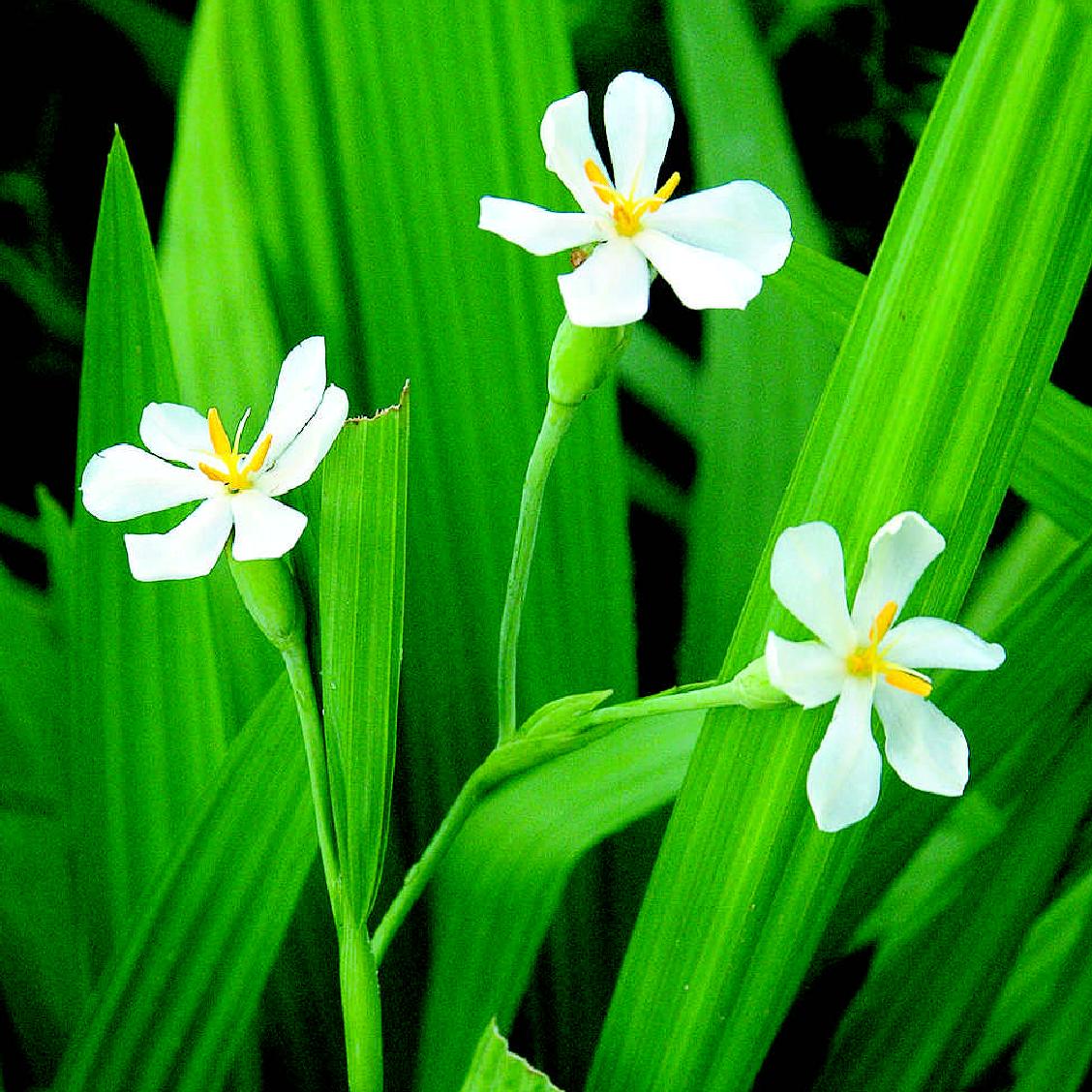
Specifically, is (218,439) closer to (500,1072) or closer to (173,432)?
(173,432)

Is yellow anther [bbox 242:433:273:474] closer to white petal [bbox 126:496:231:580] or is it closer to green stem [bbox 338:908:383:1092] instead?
white petal [bbox 126:496:231:580]

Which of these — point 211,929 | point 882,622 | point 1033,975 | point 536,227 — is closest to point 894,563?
point 882,622

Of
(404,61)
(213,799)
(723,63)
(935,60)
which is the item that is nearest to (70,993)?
(213,799)

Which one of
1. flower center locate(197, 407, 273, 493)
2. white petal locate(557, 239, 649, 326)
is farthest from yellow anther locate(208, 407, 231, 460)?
white petal locate(557, 239, 649, 326)

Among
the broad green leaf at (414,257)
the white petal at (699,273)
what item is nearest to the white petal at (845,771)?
the white petal at (699,273)

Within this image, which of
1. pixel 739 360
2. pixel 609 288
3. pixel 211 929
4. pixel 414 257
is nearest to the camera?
pixel 609 288

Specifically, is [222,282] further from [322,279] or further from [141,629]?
[141,629]

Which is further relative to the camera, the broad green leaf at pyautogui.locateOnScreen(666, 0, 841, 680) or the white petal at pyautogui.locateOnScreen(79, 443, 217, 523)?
the broad green leaf at pyautogui.locateOnScreen(666, 0, 841, 680)
